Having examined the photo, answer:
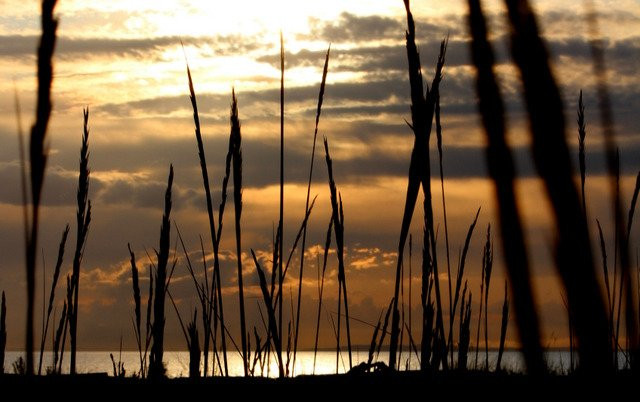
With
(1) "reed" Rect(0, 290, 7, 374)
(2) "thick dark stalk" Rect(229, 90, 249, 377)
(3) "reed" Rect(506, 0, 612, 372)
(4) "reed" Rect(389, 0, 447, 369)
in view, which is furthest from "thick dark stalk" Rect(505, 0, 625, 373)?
(1) "reed" Rect(0, 290, 7, 374)

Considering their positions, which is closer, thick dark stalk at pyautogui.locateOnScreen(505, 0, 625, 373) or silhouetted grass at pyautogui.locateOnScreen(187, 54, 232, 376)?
thick dark stalk at pyautogui.locateOnScreen(505, 0, 625, 373)

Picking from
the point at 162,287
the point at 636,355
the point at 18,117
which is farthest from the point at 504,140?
the point at 162,287

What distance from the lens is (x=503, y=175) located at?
A: 0.85 feet

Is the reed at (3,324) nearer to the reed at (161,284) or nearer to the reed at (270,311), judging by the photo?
the reed at (161,284)

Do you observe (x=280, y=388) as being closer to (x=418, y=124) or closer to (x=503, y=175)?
(x=418, y=124)

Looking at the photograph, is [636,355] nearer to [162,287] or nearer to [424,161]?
[424,161]

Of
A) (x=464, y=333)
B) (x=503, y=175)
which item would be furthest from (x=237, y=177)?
(x=503, y=175)

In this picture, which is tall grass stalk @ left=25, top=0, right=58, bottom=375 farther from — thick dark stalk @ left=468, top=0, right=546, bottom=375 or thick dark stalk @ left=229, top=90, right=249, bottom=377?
thick dark stalk @ left=229, top=90, right=249, bottom=377

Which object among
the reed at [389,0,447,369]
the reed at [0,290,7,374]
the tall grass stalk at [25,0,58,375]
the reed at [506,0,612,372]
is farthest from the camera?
the reed at [0,290,7,374]

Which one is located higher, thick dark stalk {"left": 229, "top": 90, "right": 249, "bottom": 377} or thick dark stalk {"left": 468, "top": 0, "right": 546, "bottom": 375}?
thick dark stalk {"left": 229, "top": 90, "right": 249, "bottom": 377}

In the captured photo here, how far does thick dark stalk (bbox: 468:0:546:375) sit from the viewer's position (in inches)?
9.9

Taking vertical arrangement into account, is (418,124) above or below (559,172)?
above

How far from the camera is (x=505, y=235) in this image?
0.25m

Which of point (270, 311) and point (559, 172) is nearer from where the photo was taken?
point (559, 172)
